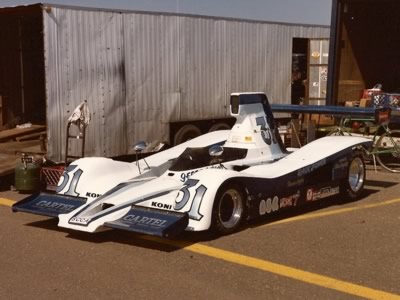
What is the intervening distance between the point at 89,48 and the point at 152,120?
2044 millimetres

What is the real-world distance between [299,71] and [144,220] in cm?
1219

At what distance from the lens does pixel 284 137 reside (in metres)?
13.3

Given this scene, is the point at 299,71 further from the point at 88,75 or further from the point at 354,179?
the point at 354,179

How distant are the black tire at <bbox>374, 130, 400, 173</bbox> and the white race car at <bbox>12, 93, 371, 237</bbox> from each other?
2708 mm

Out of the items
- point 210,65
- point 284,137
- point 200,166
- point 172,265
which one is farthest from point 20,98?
point 172,265

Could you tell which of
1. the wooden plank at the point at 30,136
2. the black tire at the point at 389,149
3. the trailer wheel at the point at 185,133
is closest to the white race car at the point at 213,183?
the black tire at the point at 389,149

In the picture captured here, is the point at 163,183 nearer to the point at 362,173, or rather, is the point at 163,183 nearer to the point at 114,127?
the point at 362,173

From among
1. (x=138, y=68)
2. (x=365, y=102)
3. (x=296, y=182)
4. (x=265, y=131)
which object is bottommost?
(x=296, y=182)

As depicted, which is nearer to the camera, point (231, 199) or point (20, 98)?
point (231, 199)

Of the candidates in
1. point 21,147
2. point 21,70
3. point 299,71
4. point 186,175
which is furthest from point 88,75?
point 299,71

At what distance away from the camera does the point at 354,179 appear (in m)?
9.01

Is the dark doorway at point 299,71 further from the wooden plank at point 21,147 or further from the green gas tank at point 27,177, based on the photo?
the green gas tank at point 27,177

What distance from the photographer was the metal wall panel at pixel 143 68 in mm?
10586

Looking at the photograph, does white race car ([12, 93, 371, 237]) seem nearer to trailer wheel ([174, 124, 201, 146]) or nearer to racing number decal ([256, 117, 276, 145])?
racing number decal ([256, 117, 276, 145])
